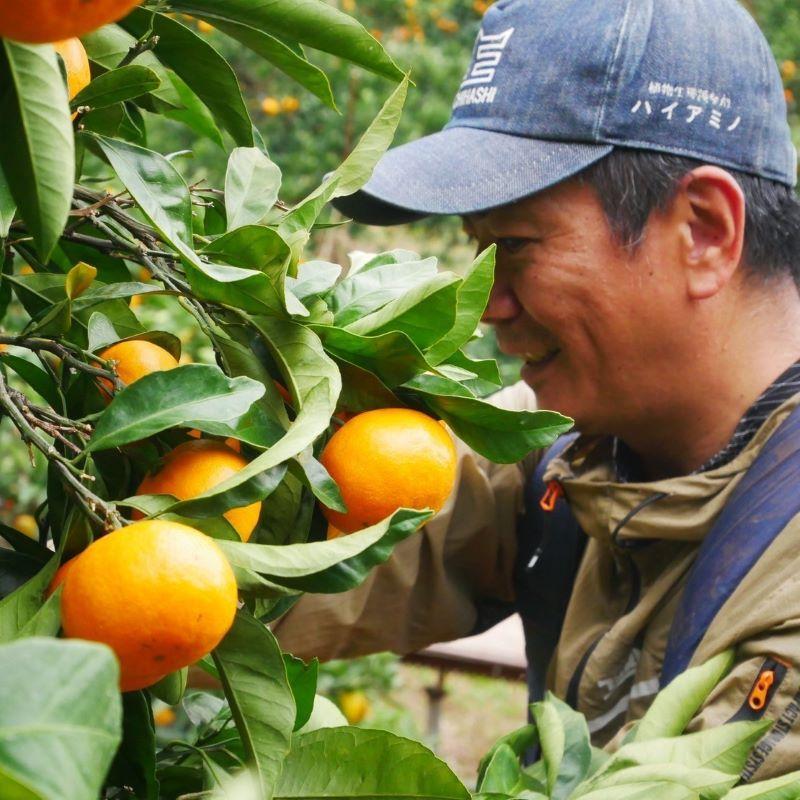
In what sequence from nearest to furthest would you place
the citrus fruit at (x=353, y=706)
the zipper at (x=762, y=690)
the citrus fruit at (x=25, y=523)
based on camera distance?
the zipper at (x=762, y=690), the citrus fruit at (x=25, y=523), the citrus fruit at (x=353, y=706)

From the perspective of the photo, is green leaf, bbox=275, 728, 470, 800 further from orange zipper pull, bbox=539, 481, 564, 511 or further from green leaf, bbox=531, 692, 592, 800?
orange zipper pull, bbox=539, 481, 564, 511

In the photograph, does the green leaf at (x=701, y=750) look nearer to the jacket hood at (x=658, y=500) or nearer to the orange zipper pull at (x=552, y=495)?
the jacket hood at (x=658, y=500)

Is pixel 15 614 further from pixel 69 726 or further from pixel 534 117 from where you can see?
pixel 534 117

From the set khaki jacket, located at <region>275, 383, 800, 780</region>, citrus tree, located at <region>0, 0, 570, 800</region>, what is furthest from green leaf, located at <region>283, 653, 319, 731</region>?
khaki jacket, located at <region>275, 383, 800, 780</region>

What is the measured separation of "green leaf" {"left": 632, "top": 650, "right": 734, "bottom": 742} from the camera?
2.55 feet

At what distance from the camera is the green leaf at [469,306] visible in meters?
0.52

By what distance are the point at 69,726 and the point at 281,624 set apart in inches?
45.1

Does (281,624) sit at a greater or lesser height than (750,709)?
lesser

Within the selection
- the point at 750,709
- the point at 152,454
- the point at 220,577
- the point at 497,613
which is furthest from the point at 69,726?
the point at 497,613

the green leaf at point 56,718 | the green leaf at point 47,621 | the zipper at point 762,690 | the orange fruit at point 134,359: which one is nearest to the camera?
the green leaf at point 56,718

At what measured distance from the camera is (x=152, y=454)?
468mm

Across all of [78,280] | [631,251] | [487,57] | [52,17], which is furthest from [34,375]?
[487,57]

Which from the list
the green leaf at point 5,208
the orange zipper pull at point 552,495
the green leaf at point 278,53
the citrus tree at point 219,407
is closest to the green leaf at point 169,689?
the citrus tree at point 219,407

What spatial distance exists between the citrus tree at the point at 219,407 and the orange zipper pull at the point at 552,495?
691mm
